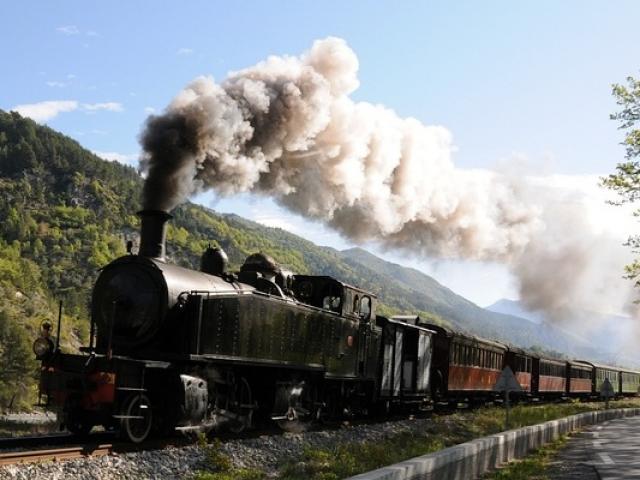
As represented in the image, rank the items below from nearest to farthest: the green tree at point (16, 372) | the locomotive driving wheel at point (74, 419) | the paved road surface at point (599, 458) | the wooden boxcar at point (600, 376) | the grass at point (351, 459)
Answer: the grass at point (351, 459) < the paved road surface at point (599, 458) < the locomotive driving wheel at point (74, 419) < the green tree at point (16, 372) < the wooden boxcar at point (600, 376)

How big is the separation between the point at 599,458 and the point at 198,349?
740 cm

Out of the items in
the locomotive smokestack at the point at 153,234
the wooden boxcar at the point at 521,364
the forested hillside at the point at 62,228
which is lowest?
the wooden boxcar at the point at 521,364

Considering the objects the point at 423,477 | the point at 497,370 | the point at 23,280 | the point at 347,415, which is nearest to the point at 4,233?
the point at 23,280

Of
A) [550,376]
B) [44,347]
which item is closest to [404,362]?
[44,347]

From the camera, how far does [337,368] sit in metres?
17.3

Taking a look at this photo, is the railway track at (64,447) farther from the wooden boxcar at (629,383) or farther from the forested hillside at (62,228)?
the forested hillside at (62,228)

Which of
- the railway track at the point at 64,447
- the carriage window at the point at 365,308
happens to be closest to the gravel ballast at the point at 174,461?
the railway track at the point at 64,447

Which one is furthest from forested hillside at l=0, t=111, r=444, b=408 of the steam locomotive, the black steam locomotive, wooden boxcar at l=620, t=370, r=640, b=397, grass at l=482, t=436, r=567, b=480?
grass at l=482, t=436, r=567, b=480

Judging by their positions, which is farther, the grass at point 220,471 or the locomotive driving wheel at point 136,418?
the locomotive driving wheel at point 136,418

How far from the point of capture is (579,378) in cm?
5150

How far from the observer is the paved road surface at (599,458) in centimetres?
1138

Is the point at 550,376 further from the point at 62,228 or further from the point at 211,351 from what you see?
the point at 62,228

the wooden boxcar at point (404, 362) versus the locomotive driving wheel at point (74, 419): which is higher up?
the wooden boxcar at point (404, 362)

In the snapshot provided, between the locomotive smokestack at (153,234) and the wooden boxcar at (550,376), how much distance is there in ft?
99.9
